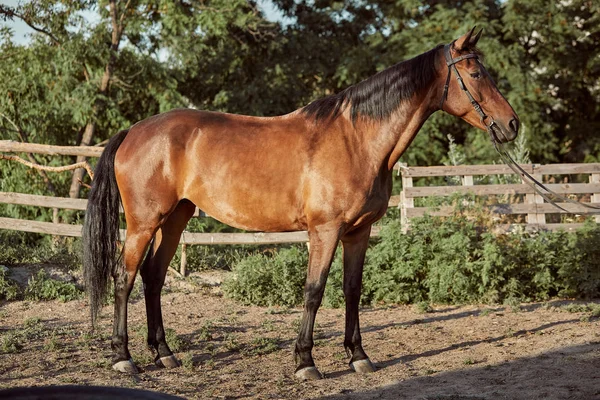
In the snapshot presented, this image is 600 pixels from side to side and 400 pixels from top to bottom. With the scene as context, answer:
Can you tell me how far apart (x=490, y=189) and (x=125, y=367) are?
537cm

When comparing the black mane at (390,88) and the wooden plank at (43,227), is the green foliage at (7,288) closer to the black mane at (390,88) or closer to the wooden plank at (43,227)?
the wooden plank at (43,227)

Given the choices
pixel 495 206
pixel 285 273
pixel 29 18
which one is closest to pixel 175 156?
pixel 285 273

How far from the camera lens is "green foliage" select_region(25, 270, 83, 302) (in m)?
7.29

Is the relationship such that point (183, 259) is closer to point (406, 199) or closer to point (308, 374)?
point (406, 199)

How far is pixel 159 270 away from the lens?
16.8ft

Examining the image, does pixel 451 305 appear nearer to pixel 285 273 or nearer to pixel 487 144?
pixel 285 273

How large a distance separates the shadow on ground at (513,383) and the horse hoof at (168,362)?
1.35 metres

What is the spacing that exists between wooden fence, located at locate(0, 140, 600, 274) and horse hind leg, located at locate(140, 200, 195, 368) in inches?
115

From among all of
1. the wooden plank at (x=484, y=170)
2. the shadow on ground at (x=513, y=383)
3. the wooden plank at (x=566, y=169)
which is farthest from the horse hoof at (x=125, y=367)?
the wooden plank at (x=566, y=169)

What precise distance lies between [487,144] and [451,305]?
248 inches

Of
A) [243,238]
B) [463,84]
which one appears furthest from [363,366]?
[243,238]

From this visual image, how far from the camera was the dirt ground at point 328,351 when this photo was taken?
4180 mm

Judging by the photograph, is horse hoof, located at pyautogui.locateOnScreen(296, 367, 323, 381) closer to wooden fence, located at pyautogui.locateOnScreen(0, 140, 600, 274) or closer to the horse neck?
the horse neck

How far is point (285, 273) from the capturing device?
7.45 m
